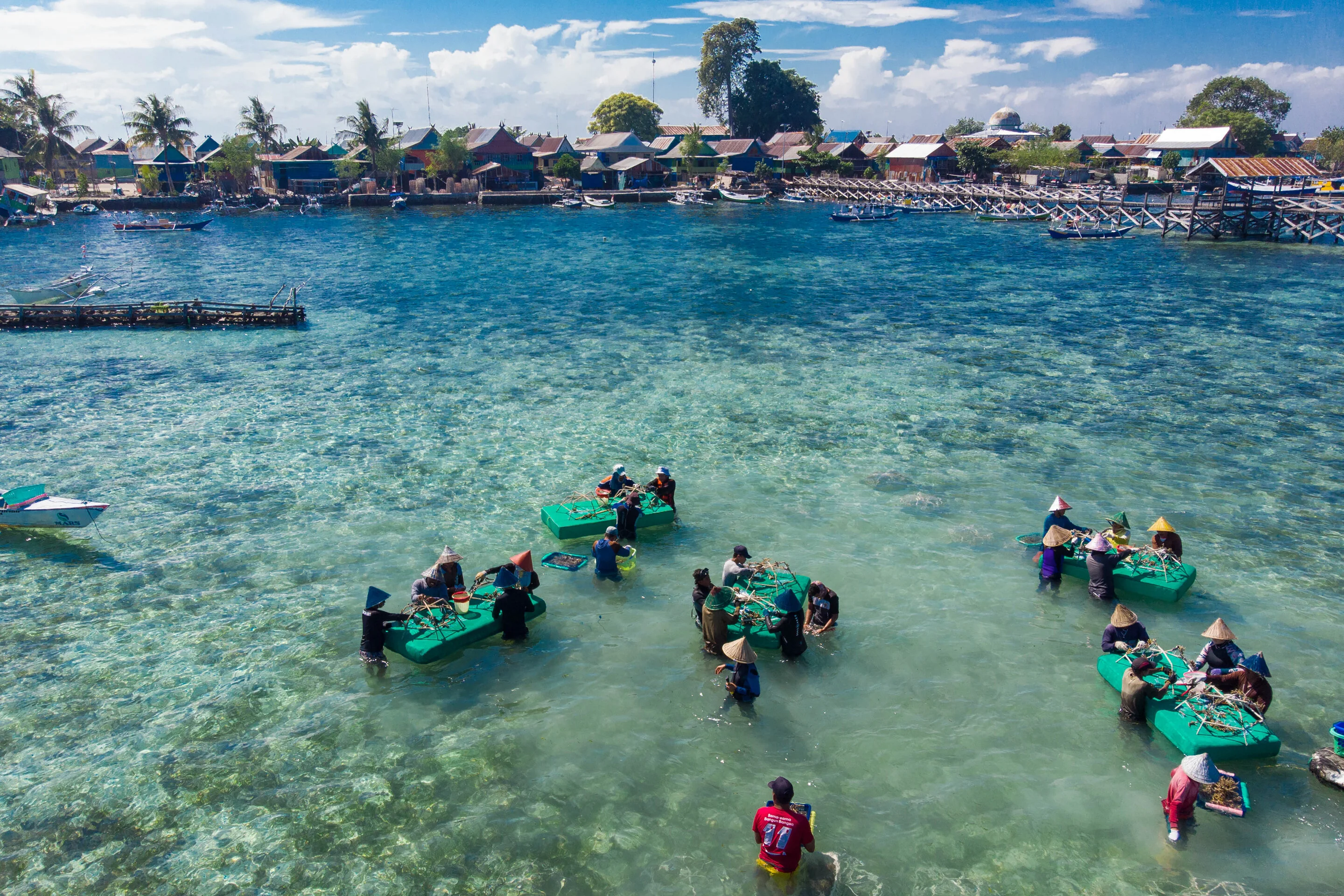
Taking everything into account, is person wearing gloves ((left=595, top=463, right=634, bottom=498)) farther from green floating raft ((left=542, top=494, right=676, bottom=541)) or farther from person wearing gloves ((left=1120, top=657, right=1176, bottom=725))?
person wearing gloves ((left=1120, top=657, right=1176, bottom=725))

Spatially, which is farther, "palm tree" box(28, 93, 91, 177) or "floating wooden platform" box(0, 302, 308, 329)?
"palm tree" box(28, 93, 91, 177)

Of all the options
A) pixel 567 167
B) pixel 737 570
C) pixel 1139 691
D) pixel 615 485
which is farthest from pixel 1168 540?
pixel 567 167

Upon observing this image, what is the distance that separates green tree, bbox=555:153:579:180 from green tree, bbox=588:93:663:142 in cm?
2815

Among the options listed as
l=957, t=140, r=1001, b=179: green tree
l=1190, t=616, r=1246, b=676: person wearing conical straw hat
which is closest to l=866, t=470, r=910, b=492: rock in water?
l=1190, t=616, r=1246, b=676: person wearing conical straw hat

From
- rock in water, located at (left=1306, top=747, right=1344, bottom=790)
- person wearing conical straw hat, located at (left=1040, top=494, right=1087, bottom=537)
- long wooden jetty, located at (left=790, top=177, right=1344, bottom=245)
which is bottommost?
rock in water, located at (left=1306, top=747, right=1344, bottom=790)

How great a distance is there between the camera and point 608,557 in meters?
17.6

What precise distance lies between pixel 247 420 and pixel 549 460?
11774 millimetres

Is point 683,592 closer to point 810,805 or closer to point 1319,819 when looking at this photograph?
point 810,805

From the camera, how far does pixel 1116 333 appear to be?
41281 mm

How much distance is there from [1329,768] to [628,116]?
183457 millimetres

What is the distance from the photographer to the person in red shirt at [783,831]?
1003 cm

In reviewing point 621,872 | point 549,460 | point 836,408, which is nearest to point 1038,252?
point 836,408

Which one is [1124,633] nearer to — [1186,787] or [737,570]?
[1186,787]

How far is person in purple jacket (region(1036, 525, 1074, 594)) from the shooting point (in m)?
17.0
